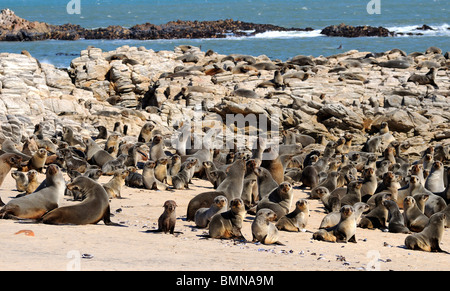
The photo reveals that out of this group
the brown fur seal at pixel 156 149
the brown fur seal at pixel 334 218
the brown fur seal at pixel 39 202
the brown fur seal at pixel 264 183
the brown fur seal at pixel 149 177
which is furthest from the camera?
the brown fur seal at pixel 156 149

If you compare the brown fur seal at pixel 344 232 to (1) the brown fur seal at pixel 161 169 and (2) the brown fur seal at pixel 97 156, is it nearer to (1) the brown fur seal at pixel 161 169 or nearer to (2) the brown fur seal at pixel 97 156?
(1) the brown fur seal at pixel 161 169

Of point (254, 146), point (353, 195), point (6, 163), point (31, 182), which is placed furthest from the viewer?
point (254, 146)

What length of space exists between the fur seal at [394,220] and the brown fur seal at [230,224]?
9.30ft

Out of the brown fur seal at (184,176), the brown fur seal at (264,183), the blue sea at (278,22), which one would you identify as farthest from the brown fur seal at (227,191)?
the blue sea at (278,22)

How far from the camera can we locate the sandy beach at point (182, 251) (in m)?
6.65

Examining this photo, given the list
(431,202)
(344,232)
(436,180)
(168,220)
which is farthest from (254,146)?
(168,220)

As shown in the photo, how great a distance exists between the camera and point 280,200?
35.0ft

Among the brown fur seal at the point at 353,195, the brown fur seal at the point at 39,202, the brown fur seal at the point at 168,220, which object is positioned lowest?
the brown fur seal at the point at 353,195

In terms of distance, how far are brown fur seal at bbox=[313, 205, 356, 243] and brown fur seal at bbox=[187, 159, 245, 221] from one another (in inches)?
72.9

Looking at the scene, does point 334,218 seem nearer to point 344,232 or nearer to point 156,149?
point 344,232

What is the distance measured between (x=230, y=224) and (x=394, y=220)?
3.06 m

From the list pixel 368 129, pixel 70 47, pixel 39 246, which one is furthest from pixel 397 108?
pixel 70 47
